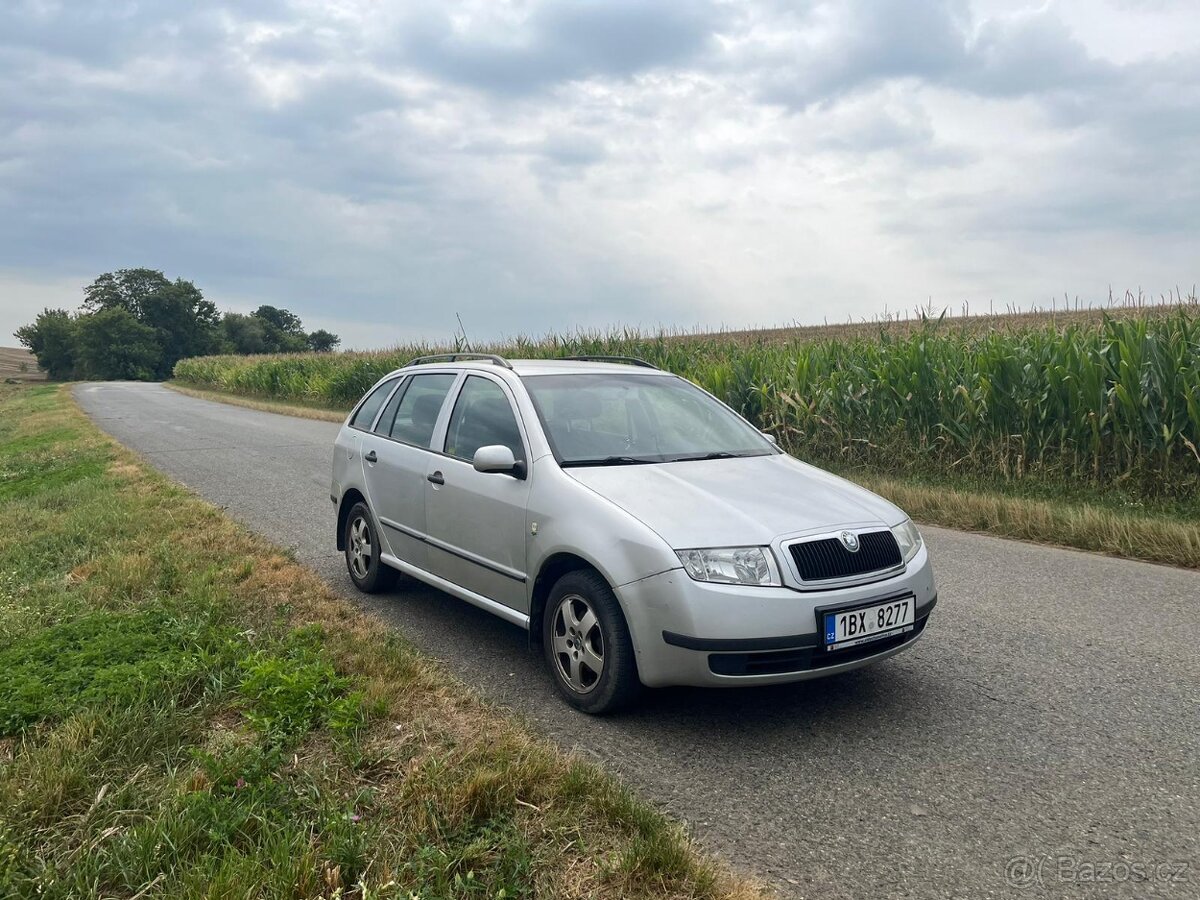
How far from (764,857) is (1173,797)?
62.5 inches

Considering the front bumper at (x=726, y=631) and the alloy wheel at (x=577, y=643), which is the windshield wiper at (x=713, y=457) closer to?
the alloy wheel at (x=577, y=643)

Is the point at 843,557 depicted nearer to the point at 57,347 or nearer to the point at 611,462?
the point at 611,462

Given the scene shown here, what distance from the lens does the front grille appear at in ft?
12.2

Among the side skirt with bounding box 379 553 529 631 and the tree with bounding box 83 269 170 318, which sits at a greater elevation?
the tree with bounding box 83 269 170 318

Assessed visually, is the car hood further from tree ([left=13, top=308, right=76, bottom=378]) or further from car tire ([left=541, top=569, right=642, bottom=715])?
tree ([left=13, top=308, right=76, bottom=378])

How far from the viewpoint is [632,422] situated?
5.02 meters

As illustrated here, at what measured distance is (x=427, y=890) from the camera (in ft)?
8.22

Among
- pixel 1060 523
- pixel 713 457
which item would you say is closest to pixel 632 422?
pixel 713 457

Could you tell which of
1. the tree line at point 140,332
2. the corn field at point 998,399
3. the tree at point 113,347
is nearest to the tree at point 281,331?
the tree line at point 140,332

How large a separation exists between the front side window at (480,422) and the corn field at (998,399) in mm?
6946

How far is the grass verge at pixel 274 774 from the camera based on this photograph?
2.62m

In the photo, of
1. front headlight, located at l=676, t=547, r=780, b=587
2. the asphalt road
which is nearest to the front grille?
front headlight, located at l=676, t=547, r=780, b=587

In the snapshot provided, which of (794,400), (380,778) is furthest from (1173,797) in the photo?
(794,400)

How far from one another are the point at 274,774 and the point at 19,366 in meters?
119
